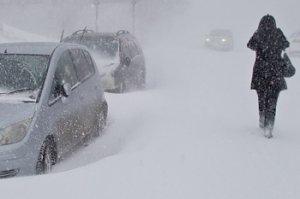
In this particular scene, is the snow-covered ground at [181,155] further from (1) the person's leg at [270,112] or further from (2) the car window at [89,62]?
(2) the car window at [89,62]

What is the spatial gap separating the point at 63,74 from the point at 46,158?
4.76 ft

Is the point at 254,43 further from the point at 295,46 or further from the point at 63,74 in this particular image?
the point at 295,46

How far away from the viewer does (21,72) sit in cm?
713

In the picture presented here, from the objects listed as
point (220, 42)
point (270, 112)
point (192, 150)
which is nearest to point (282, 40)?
point (270, 112)

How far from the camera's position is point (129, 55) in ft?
45.8

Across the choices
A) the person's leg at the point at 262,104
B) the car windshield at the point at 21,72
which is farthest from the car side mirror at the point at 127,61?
the car windshield at the point at 21,72

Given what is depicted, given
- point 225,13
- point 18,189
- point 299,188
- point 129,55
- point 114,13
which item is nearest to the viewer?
point 18,189

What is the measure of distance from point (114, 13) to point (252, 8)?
150ft

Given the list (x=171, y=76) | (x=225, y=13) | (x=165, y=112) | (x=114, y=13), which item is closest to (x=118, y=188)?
(x=165, y=112)

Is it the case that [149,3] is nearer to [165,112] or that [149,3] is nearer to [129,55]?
[129,55]

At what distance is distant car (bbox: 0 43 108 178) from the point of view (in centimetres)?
596

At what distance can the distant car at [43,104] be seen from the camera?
235 inches

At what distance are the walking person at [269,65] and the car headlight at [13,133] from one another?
391cm

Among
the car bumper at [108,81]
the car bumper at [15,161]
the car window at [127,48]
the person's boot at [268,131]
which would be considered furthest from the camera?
the car window at [127,48]
